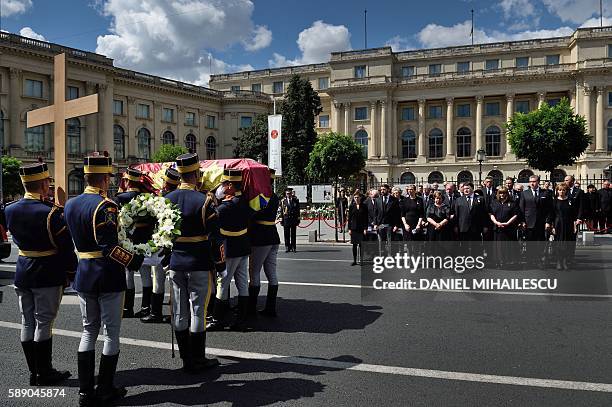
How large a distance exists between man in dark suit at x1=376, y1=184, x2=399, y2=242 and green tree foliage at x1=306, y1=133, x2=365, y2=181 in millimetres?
37257

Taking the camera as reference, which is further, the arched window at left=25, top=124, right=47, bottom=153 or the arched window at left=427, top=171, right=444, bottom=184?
the arched window at left=427, top=171, right=444, bottom=184

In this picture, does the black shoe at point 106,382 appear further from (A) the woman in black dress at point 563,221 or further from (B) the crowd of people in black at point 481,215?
(A) the woman in black dress at point 563,221

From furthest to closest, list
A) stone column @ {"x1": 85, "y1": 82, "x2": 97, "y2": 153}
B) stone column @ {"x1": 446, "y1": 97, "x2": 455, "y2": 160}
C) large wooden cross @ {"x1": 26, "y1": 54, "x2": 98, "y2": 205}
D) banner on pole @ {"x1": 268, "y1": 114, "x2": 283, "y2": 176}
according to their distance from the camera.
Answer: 1. stone column @ {"x1": 446, "y1": 97, "x2": 455, "y2": 160}
2. stone column @ {"x1": 85, "y1": 82, "x2": 97, "y2": 153}
3. banner on pole @ {"x1": 268, "y1": 114, "x2": 283, "y2": 176}
4. large wooden cross @ {"x1": 26, "y1": 54, "x2": 98, "y2": 205}

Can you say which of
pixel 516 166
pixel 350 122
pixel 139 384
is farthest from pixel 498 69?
pixel 139 384

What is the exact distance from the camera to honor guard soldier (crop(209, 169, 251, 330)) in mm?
7215

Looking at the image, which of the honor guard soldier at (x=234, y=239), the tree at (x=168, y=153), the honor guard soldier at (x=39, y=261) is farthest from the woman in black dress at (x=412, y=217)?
the tree at (x=168, y=153)

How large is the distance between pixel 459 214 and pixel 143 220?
9227 mm

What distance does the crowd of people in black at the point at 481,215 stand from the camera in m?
12.5

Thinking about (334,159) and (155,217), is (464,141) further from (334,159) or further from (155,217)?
(155,217)

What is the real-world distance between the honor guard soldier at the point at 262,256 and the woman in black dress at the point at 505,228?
685cm

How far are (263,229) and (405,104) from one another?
6396 centimetres

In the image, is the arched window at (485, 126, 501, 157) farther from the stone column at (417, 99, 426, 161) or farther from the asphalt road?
the asphalt road

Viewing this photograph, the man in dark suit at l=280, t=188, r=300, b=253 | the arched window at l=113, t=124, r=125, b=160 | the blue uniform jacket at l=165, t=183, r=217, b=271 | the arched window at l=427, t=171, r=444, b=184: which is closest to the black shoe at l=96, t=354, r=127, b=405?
the blue uniform jacket at l=165, t=183, r=217, b=271

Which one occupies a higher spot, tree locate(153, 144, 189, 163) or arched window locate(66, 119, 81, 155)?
arched window locate(66, 119, 81, 155)
